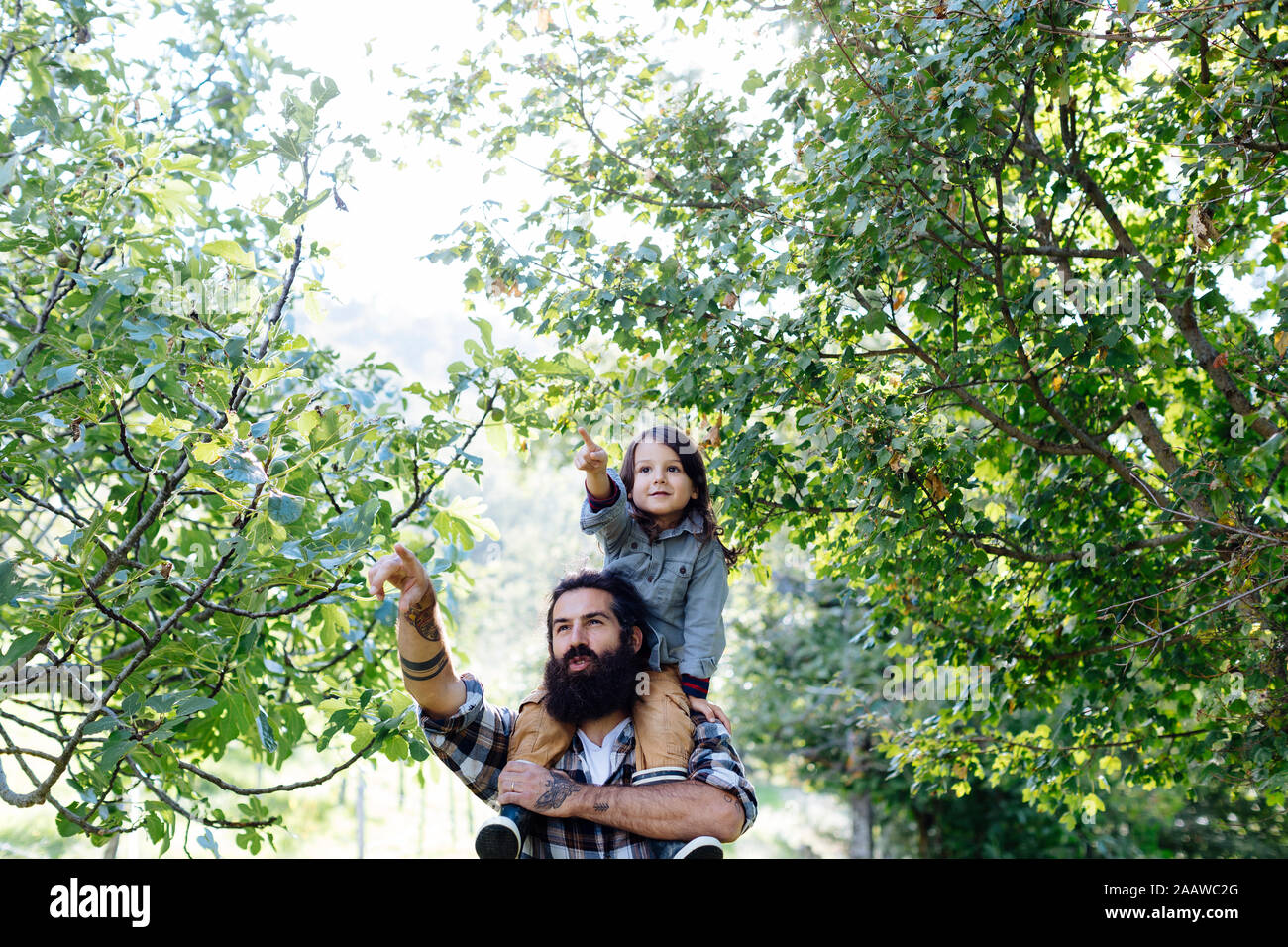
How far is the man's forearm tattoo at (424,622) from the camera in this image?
8.01 ft

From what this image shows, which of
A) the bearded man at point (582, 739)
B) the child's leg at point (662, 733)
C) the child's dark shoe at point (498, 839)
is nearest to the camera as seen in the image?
the child's dark shoe at point (498, 839)

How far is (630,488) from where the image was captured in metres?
3.14

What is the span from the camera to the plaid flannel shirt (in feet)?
8.39

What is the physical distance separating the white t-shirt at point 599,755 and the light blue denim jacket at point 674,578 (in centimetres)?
23

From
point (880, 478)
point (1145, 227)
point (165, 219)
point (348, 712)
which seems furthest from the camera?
point (1145, 227)

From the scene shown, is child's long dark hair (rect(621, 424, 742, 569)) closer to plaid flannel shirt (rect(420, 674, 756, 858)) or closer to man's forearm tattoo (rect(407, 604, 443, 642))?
plaid flannel shirt (rect(420, 674, 756, 858))

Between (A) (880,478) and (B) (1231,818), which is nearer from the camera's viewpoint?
(A) (880,478)

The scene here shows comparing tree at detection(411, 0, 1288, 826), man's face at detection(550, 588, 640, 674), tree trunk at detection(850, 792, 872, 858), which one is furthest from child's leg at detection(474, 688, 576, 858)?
tree trunk at detection(850, 792, 872, 858)

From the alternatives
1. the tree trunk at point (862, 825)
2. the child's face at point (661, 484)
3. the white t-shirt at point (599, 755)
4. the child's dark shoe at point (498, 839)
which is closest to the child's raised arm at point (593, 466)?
the child's face at point (661, 484)

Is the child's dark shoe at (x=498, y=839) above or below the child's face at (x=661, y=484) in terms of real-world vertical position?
below

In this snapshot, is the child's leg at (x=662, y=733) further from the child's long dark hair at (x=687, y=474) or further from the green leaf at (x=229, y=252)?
the green leaf at (x=229, y=252)
